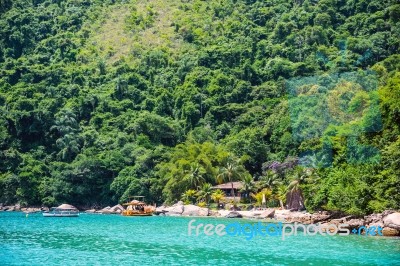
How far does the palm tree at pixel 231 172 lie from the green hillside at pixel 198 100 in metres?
0.23

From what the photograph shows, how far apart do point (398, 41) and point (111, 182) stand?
46.4 meters

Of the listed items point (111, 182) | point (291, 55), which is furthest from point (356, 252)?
point (291, 55)

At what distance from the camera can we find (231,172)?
5919cm

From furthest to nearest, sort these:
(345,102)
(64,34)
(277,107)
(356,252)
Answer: (64,34), (277,107), (345,102), (356,252)

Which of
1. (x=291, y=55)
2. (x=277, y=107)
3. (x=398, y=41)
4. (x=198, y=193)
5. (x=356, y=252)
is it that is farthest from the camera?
(x=291, y=55)

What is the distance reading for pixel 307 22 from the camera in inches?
3740

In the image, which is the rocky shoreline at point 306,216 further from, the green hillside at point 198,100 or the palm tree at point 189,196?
the palm tree at point 189,196

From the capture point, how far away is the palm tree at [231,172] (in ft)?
194

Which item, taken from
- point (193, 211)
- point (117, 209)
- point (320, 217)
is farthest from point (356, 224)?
point (117, 209)

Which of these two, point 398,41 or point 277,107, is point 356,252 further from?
point 398,41

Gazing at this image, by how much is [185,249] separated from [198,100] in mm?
55548

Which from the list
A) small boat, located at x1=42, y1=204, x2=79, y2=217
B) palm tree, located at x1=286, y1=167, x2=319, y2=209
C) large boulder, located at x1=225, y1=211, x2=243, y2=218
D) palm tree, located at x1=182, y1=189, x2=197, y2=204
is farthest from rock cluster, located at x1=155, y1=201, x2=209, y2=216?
small boat, located at x1=42, y1=204, x2=79, y2=217

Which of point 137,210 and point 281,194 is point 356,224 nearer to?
point 281,194

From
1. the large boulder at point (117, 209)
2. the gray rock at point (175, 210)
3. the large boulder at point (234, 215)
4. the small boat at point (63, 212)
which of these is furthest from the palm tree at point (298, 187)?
the small boat at point (63, 212)
